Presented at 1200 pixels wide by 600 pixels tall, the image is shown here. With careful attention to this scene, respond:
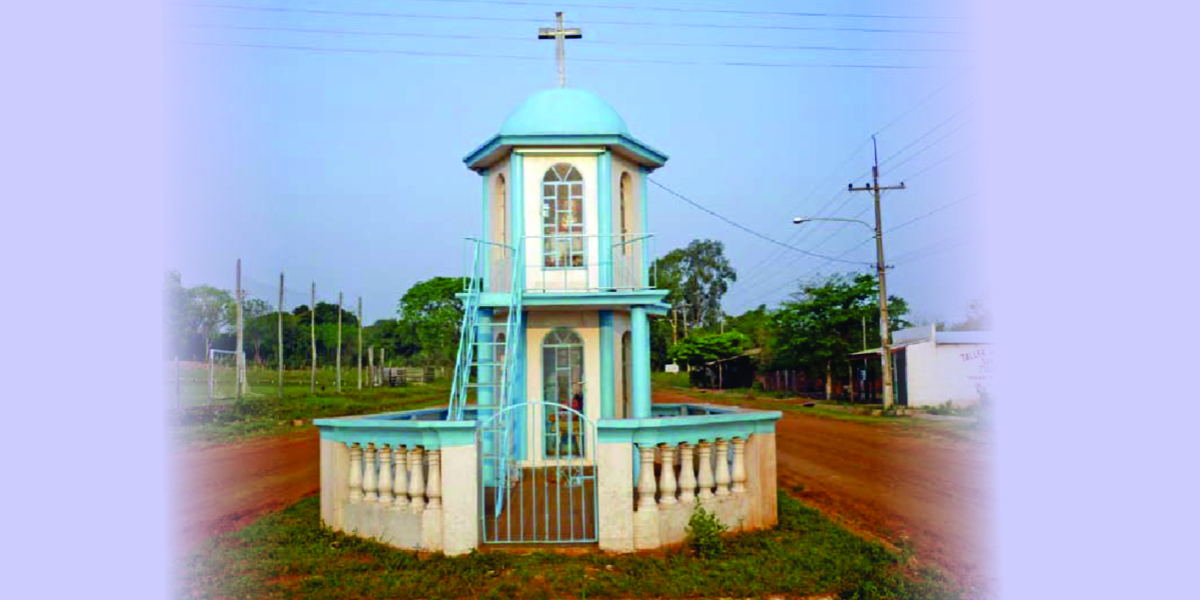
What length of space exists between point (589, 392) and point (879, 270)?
67.3ft

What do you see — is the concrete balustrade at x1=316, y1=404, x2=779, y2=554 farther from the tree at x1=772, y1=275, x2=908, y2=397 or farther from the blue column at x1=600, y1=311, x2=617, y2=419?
the tree at x1=772, y1=275, x2=908, y2=397

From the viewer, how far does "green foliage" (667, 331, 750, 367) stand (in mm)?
58438

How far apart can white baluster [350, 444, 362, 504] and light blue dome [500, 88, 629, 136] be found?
547 cm

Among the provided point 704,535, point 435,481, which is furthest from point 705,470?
point 435,481

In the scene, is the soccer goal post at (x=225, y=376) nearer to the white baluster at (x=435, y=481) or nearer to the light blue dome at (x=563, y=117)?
the light blue dome at (x=563, y=117)

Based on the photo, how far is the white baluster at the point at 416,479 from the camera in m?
8.99

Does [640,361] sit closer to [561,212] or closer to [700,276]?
[561,212]

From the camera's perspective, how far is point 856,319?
4097 centimetres

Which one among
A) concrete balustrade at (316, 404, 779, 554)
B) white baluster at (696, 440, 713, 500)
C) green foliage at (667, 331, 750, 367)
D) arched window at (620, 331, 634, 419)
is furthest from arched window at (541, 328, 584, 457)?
green foliage at (667, 331, 750, 367)

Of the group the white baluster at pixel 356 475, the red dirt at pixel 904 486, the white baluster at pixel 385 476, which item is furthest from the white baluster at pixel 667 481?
the white baluster at pixel 356 475

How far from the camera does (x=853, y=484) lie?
50.6 ft

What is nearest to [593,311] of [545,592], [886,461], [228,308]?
[545,592]

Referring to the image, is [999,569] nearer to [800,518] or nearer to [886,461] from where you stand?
[800,518]

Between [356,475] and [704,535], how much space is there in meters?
4.05
